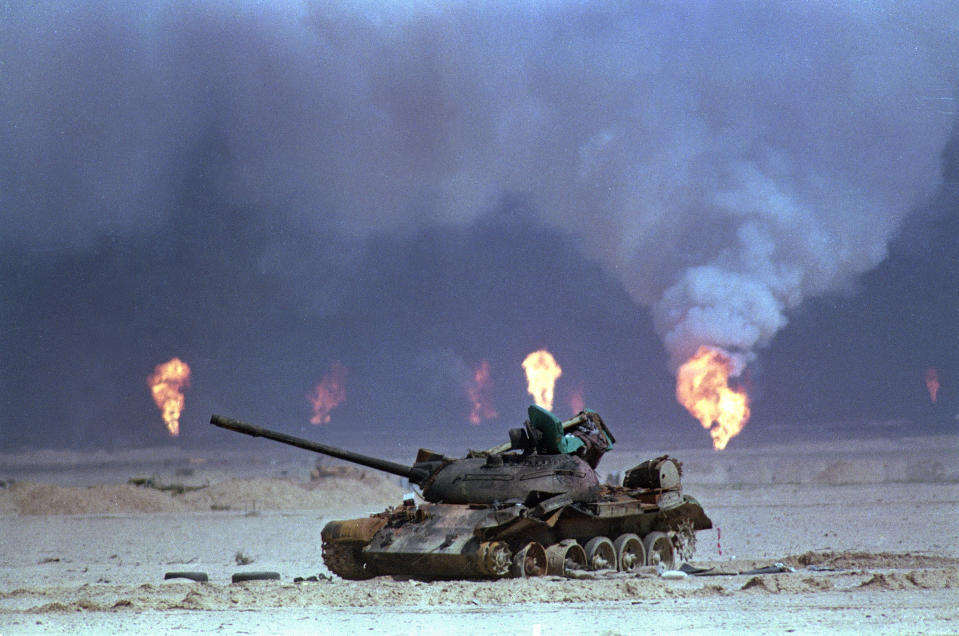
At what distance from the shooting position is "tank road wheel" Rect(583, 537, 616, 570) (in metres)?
20.7

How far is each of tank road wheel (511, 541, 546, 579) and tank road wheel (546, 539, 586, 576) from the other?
5.1 inches

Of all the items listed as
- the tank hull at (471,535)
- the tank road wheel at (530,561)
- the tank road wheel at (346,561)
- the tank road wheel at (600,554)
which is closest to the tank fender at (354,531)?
the tank hull at (471,535)

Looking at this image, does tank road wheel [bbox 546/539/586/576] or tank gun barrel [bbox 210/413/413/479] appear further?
tank gun barrel [bbox 210/413/413/479]

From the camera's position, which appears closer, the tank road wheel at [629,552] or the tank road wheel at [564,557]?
the tank road wheel at [564,557]

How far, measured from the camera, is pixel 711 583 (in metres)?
18.8

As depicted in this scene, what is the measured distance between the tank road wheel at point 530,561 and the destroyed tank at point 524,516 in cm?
2

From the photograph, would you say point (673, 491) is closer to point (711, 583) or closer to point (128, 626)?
point (711, 583)

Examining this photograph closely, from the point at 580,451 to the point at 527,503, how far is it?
3116 mm

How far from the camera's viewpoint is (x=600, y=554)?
21172 millimetres

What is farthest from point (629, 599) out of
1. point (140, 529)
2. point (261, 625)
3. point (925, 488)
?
point (925, 488)

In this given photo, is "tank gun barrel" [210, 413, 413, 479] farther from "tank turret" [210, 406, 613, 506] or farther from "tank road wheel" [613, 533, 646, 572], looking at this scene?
"tank road wheel" [613, 533, 646, 572]

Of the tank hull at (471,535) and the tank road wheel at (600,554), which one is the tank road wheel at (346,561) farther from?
the tank road wheel at (600,554)

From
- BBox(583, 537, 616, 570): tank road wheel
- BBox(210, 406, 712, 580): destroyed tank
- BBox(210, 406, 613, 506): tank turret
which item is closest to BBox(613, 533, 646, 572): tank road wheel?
BBox(210, 406, 712, 580): destroyed tank

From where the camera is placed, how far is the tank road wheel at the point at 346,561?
2116 centimetres
